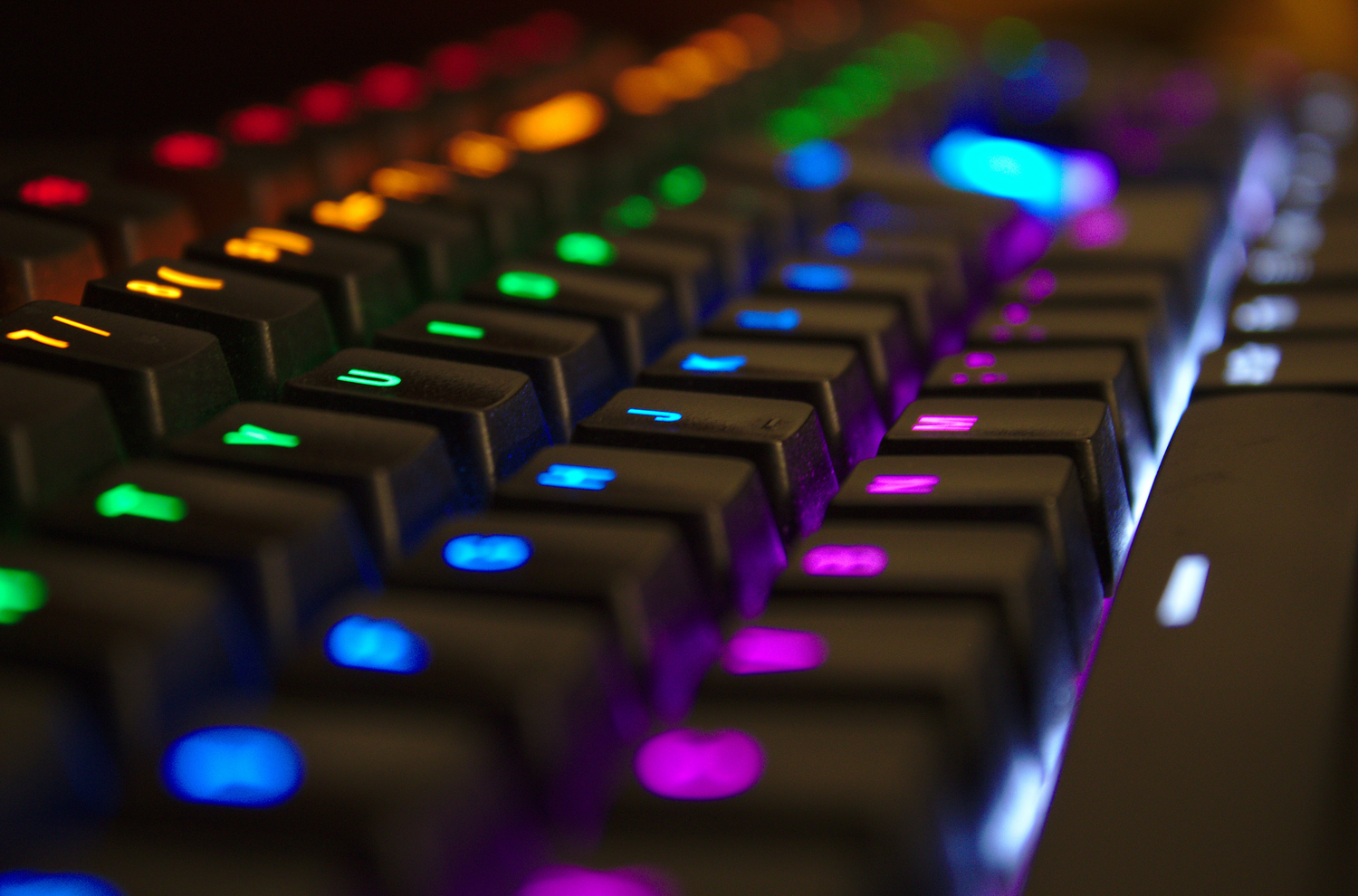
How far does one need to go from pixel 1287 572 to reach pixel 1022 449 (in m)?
0.11

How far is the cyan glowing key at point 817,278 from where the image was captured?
666 mm

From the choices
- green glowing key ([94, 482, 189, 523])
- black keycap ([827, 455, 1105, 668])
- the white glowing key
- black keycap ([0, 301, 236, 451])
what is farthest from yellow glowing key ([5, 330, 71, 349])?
the white glowing key

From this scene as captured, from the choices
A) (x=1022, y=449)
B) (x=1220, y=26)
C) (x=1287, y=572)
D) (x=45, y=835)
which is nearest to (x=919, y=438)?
(x=1022, y=449)

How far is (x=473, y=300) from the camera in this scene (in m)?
0.62

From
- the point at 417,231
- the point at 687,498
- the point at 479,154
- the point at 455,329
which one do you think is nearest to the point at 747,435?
the point at 687,498

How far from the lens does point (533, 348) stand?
0.55 metres

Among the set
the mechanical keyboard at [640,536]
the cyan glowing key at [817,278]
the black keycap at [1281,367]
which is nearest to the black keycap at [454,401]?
the mechanical keyboard at [640,536]

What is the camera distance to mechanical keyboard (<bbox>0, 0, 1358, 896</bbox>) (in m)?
0.31

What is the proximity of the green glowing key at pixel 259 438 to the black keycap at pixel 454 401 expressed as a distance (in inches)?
1.7

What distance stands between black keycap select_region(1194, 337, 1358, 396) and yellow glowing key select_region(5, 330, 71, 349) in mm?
509

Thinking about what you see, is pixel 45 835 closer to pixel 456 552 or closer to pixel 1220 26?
pixel 456 552

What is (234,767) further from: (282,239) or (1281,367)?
(1281,367)

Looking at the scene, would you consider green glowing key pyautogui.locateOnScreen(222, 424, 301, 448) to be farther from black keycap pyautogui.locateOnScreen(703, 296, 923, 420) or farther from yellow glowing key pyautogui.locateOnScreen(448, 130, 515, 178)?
yellow glowing key pyautogui.locateOnScreen(448, 130, 515, 178)

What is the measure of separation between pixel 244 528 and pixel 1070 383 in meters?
0.37
